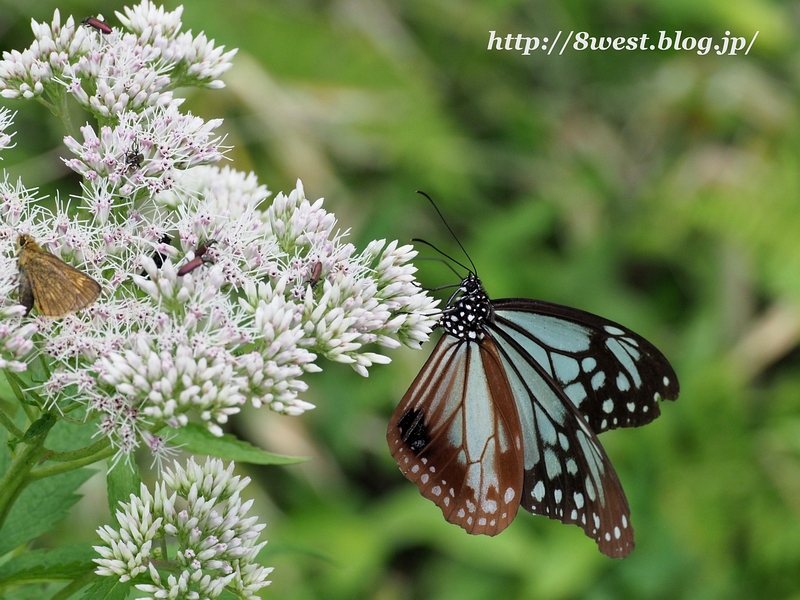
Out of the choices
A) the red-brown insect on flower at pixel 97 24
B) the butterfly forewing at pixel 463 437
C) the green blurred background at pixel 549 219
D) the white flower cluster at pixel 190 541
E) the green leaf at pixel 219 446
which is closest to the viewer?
the white flower cluster at pixel 190 541

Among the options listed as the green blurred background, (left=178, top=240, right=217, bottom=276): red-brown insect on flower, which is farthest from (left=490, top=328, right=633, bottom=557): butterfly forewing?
the green blurred background

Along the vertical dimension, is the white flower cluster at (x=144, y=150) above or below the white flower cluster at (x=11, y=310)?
above

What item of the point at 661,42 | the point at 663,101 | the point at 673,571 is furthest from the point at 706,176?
the point at 673,571

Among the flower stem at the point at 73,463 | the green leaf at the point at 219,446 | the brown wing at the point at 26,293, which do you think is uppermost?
the brown wing at the point at 26,293

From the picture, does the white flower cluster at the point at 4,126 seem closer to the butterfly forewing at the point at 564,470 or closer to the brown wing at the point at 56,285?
the brown wing at the point at 56,285

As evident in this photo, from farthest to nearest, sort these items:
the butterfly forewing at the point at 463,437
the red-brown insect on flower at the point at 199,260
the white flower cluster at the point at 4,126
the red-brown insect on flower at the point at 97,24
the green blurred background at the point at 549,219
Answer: the green blurred background at the point at 549,219 < the butterfly forewing at the point at 463,437 < the red-brown insect on flower at the point at 97,24 < the white flower cluster at the point at 4,126 < the red-brown insect on flower at the point at 199,260

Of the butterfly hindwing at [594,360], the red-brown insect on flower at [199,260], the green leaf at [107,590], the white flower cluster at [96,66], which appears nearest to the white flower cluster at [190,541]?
the green leaf at [107,590]

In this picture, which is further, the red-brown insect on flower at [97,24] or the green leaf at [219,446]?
the red-brown insect on flower at [97,24]
